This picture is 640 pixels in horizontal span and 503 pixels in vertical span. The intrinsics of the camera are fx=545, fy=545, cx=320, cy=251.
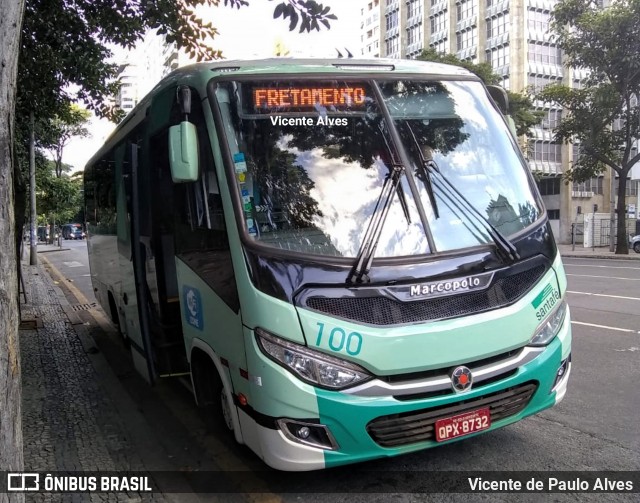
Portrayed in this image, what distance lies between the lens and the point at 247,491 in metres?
3.59

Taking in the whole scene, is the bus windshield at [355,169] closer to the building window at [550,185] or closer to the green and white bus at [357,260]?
the green and white bus at [357,260]

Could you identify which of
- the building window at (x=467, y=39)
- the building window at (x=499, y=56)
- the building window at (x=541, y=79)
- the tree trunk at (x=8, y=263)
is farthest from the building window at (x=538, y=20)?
the tree trunk at (x=8, y=263)

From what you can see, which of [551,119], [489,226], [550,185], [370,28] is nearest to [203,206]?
[489,226]

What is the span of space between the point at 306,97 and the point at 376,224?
1.03 meters

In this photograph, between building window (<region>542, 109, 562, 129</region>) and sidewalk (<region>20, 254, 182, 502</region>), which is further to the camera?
building window (<region>542, 109, 562, 129</region>)

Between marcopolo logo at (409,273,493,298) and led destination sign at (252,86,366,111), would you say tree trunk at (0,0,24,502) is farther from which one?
marcopolo logo at (409,273,493,298)

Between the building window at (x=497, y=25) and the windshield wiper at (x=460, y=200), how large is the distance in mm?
52515

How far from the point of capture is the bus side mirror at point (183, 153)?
3.46 meters

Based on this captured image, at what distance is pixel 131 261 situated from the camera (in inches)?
215

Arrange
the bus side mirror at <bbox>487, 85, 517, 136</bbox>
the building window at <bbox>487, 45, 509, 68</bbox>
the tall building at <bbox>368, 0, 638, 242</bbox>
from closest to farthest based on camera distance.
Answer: the bus side mirror at <bbox>487, 85, 517, 136</bbox> → the tall building at <bbox>368, 0, 638, 242</bbox> → the building window at <bbox>487, 45, 509, 68</bbox>

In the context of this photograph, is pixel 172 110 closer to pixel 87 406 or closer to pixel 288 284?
pixel 288 284

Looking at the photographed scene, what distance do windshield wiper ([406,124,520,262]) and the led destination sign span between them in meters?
0.43

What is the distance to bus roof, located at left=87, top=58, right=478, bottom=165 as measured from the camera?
3.70 m

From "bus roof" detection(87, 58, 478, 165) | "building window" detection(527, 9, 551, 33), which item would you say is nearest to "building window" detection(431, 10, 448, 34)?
"building window" detection(527, 9, 551, 33)
